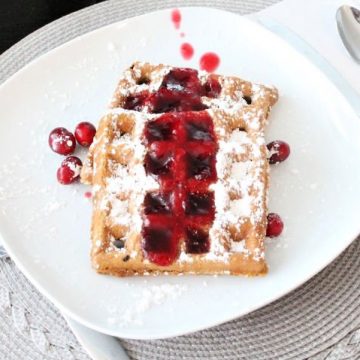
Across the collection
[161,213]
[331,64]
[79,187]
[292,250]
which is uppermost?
[331,64]

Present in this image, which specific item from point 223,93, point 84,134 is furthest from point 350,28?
point 84,134

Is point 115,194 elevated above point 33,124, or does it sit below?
below

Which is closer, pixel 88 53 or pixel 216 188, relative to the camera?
pixel 216 188

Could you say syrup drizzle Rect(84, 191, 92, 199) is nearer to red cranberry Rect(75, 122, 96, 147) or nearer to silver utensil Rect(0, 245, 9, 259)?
red cranberry Rect(75, 122, 96, 147)

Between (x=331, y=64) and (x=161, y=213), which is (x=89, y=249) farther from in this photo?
(x=331, y=64)

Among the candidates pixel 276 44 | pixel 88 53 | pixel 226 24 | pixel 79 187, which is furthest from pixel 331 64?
pixel 79 187

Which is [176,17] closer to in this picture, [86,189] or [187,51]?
[187,51]
